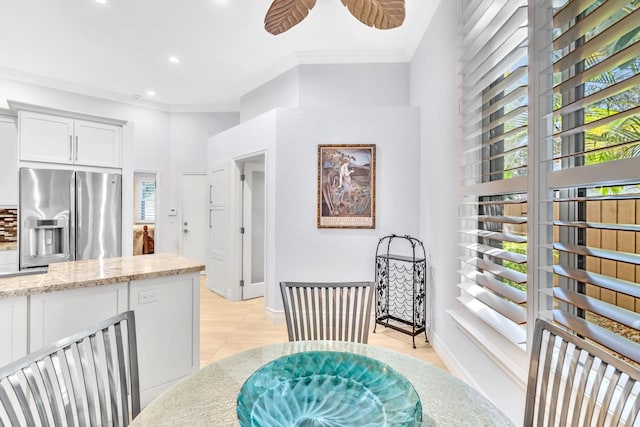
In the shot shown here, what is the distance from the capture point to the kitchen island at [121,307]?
5.04 ft

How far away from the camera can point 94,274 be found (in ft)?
6.01

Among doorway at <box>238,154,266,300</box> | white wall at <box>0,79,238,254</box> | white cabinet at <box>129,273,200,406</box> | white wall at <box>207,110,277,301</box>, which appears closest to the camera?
white cabinet at <box>129,273,200,406</box>

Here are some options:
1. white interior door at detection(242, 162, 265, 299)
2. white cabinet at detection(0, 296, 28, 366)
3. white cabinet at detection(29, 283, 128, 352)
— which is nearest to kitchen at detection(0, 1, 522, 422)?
white interior door at detection(242, 162, 265, 299)

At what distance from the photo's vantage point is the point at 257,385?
0.84 metres

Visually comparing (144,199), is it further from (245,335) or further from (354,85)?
(354,85)

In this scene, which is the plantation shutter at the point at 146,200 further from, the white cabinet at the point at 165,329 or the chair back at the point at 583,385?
the chair back at the point at 583,385

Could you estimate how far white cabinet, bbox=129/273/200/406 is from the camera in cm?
189

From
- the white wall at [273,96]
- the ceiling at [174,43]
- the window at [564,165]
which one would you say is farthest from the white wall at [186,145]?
the window at [564,165]

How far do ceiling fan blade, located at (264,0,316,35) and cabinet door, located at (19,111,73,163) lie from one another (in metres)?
2.76

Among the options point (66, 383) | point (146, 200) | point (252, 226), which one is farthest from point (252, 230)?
point (66, 383)

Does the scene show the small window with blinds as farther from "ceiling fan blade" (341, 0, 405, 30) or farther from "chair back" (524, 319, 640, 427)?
"ceiling fan blade" (341, 0, 405, 30)

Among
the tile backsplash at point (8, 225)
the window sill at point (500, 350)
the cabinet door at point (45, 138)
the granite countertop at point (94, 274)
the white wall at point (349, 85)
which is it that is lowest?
the window sill at point (500, 350)

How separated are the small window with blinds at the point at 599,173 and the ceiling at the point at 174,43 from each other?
1.86m

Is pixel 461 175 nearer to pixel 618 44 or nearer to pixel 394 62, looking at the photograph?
pixel 618 44
